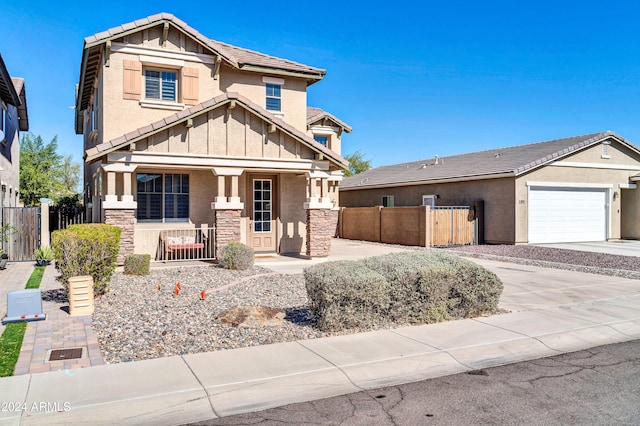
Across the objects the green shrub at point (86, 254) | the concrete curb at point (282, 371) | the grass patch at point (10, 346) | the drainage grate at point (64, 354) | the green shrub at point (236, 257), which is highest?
the green shrub at point (86, 254)

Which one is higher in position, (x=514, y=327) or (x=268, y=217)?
(x=268, y=217)

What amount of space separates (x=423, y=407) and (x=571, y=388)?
1.86 m

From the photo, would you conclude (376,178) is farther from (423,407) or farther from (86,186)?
(423,407)

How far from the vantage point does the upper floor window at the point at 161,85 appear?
1619 centimetres

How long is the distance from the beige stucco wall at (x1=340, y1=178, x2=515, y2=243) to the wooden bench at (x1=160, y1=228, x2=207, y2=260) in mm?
13196

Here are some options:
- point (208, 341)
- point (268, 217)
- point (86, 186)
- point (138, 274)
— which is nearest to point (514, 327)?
point (208, 341)

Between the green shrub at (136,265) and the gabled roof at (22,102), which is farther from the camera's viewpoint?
the gabled roof at (22,102)

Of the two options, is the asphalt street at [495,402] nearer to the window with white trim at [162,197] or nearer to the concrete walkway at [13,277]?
the concrete walkway at [13,277]

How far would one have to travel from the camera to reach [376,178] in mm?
32625

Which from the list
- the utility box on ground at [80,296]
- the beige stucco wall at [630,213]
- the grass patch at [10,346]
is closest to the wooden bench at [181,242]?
the utility box on ground at [80,296]

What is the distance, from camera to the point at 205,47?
16484mm

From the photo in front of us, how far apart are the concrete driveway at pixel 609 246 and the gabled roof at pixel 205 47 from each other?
12.7m

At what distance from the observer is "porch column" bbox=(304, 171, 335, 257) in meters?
16.9

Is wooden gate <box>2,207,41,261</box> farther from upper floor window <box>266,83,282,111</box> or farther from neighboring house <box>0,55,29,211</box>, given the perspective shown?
upper floor window <box>266,83,282,111</box>
